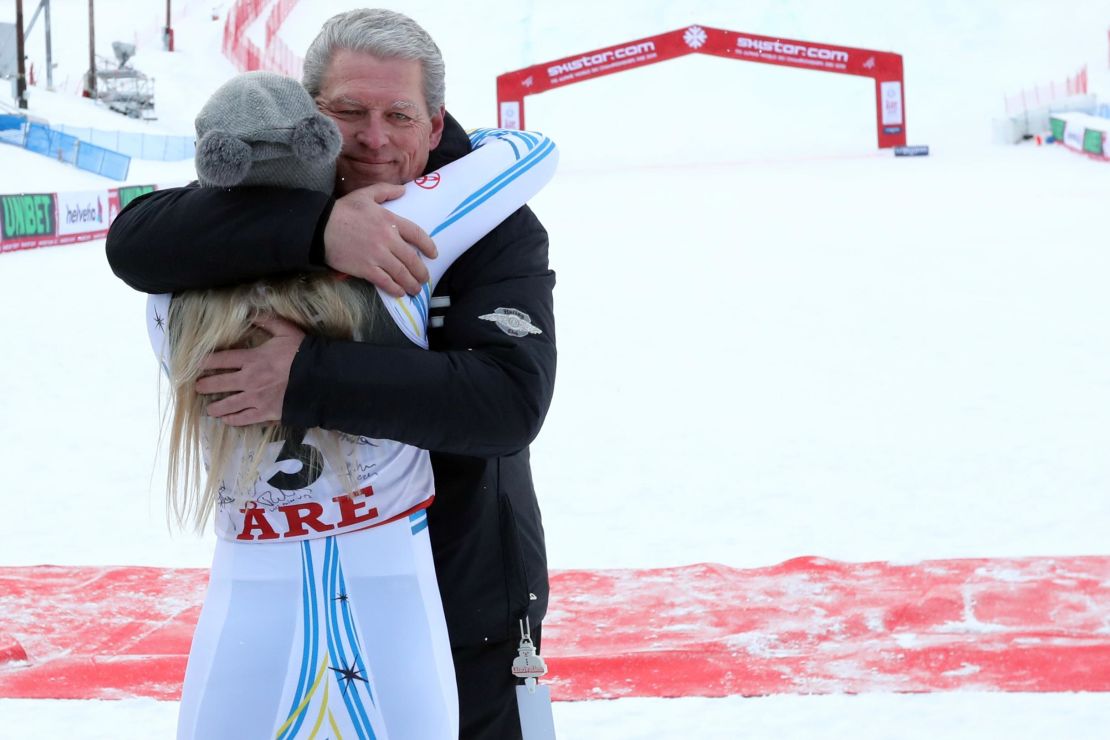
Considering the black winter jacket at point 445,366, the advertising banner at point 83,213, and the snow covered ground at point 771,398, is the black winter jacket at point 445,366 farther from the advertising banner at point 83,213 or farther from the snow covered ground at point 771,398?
the advertising banner at point 83,213

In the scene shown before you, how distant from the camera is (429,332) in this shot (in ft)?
5.76

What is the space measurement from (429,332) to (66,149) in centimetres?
2606

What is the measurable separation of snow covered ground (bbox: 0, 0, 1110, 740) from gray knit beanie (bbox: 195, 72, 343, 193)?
87.7 inches

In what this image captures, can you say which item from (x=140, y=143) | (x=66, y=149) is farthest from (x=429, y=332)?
(x=140, y=143)

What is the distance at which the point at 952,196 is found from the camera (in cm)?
1650

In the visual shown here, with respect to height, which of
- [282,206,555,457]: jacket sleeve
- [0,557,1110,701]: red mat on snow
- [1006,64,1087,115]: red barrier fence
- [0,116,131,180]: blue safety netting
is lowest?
[0,557,1110,701]: red mat on snow

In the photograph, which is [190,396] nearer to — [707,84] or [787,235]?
[787,235]

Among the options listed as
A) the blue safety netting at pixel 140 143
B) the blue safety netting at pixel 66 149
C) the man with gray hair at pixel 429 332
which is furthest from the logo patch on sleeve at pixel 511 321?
the blue safety netting at pixel 140 143

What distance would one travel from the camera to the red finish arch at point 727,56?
25422 mm

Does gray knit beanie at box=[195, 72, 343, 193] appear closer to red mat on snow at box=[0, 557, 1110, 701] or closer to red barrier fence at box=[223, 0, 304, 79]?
red mat on snow at box=[0, 557, 1110, 701]

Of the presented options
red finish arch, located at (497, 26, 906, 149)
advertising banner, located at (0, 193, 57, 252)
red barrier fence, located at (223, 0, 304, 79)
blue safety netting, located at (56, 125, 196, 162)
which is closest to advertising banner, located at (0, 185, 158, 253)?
advertising banner, located at (0, 193, 57, 252)

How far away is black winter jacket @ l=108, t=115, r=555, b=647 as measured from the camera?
62.7 inches

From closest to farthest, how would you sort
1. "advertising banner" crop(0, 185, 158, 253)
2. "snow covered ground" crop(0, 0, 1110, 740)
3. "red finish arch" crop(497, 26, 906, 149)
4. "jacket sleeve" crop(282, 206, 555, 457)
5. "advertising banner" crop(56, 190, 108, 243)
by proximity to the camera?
"jacket sleeve" crop(282, 206, 555, 457), "snow covered ground" crop(0, 0, 1110, 740), "advertising banner" crop(0, 185, 158, 253), "advertising banner" crop(56, 190, 108, 243), "red finish arch" crop(497, 26, 906, 149)

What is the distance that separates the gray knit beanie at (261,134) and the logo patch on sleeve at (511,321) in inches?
11.7
